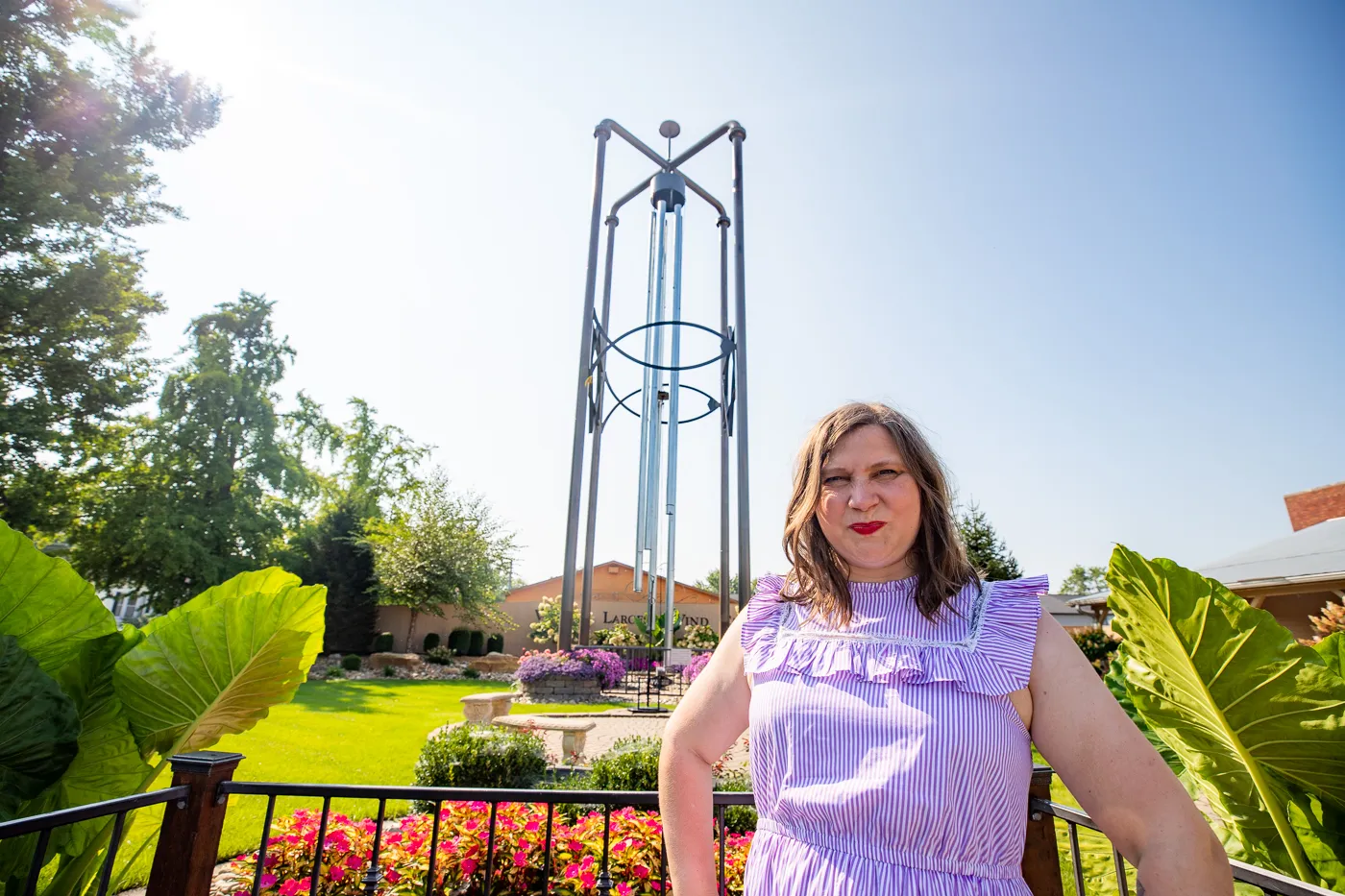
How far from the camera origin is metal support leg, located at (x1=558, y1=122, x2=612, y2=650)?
29.7 feet

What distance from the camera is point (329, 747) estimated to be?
6.96 metres

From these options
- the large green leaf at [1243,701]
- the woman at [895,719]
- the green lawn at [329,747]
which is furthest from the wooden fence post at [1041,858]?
the green lawn at [329,747]

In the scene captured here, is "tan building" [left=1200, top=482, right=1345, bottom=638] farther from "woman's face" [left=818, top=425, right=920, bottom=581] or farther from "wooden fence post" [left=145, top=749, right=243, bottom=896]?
"wooden fence post" [left=145, top=749, right=243, bottom=896]

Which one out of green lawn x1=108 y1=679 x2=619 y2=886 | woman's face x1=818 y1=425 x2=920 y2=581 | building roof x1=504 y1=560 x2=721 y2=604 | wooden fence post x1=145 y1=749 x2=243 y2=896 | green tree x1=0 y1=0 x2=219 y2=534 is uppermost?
green tree x1=0 y1=0 x2=219 y2=534

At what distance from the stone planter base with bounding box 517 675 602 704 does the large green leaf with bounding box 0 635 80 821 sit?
9444mm

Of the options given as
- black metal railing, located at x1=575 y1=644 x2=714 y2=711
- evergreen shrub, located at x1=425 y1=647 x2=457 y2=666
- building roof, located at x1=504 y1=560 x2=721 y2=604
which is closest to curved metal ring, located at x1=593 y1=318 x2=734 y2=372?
black metal railing, located at x1=575 y1=644 x2=714 y2=711

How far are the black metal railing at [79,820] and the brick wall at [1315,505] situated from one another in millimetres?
19317

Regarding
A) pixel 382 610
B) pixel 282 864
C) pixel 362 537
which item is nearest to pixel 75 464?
pixel 362 537

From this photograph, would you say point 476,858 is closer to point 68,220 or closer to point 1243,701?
point 1243,701

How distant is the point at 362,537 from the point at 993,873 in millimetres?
25398

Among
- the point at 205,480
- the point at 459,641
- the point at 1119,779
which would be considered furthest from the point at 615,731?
the point at 205,480

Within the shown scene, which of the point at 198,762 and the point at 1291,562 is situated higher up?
the point at 1291,562

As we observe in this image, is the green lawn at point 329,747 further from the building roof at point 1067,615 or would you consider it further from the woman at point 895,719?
the building roof at point 1067,615

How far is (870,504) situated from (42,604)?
2.14 metres
